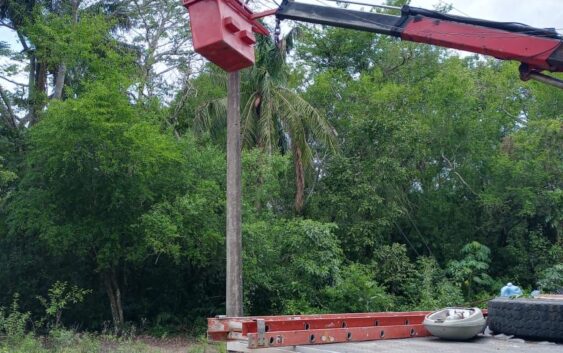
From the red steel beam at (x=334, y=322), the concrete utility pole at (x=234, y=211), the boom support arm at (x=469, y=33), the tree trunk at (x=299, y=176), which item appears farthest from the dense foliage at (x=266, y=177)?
the red steel beam at (x=334, y=322)

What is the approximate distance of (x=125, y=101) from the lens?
49.2 feet

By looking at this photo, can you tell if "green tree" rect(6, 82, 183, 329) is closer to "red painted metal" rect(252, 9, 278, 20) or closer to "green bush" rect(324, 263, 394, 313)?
"green bush" rect(324, 263, 394, 313)

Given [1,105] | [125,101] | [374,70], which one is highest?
[374,70]

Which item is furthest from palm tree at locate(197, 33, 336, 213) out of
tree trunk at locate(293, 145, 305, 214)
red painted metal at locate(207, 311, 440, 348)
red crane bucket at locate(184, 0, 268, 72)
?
red painted metal at locate(207, 311, 440, 348)

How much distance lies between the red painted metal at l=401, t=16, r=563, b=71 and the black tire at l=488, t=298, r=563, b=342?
378 centimetres

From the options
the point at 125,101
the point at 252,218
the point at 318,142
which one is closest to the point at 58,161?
the point at 125,101

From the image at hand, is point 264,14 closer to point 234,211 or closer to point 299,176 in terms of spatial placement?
point 234,211

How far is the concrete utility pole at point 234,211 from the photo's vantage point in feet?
29.9

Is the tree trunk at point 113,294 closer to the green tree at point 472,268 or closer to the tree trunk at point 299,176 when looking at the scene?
the tree trunk at point 299,176

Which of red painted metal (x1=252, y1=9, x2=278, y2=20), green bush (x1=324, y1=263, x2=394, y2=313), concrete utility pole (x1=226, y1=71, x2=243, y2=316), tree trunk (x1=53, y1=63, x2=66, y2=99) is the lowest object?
green bush (x1=324, y1=263, x2=394, y2=313)

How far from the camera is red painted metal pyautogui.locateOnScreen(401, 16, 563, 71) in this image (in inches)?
300

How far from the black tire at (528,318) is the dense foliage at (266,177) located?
32.8 ft

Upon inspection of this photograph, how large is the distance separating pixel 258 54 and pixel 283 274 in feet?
22.5

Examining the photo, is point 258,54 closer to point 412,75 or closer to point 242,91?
point 242,91
